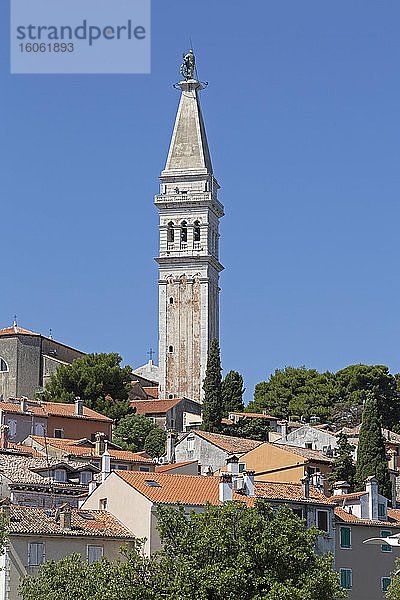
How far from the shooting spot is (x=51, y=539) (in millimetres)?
51688

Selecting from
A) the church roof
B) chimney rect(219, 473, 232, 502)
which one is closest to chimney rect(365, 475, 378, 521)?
chimney rect(219, 473, 232, 502)

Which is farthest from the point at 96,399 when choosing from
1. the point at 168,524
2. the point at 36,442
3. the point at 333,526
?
the point at 168,524

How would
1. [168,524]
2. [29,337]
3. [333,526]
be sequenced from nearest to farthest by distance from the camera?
[168,524]
[333,526]
[29,337]

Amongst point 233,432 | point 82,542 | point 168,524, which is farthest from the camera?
point 233,432

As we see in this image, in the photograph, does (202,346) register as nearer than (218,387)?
No

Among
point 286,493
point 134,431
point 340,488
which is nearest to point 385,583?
point 286,493

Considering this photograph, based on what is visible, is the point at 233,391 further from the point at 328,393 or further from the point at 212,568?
the point at 212,568

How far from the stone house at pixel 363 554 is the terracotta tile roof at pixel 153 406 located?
46.2 m

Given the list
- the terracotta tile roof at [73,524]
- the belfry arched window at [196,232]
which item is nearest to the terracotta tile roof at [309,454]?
the terracotta tile roof at [73,524]

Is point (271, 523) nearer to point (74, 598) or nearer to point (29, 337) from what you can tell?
point (74, 598)

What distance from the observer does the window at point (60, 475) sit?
6600 cm

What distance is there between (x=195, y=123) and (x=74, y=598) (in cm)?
8655

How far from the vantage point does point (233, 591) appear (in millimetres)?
45656

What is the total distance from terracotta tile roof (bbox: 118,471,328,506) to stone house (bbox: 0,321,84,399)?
5120 cm
